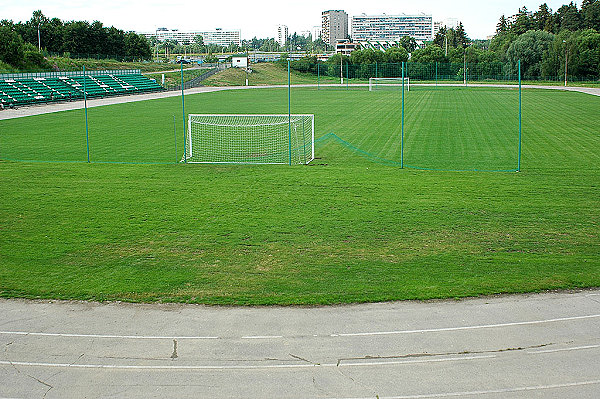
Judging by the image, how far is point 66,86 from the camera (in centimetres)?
6112

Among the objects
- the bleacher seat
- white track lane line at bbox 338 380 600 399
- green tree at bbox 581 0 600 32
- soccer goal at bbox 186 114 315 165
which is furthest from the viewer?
green tree at bbox 581 0 600 32

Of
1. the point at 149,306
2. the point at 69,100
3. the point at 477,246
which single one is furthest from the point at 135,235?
the point at 69,100

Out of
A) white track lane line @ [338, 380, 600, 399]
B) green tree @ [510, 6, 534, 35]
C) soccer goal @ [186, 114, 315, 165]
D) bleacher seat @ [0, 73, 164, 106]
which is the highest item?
green tree @ [510, 6, 534, 35]

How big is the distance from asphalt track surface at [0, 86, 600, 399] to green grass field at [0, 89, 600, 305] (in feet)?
2.12

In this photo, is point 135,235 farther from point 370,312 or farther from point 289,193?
point 370,312

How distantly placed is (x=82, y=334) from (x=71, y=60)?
248 ft

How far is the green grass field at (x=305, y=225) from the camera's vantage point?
11039mm

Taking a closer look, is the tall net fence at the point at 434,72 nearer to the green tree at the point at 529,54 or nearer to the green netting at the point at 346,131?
the green tree at the point at 529,54

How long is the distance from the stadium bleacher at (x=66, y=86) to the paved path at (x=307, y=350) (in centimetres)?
4040

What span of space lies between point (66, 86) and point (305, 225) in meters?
53.3

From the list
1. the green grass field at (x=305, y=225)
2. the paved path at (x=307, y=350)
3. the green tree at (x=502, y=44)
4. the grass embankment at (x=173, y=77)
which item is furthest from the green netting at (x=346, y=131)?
the green tree at (x=502, y=44)

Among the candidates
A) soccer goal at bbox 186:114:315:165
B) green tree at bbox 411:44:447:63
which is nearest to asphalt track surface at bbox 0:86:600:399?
soccer goal at bbox 186:114:315:165

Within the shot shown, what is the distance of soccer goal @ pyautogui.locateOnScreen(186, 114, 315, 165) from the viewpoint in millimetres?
23891

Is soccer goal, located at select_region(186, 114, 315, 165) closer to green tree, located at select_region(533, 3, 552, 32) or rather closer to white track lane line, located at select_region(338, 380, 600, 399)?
white track lane line, located at select_region(338, 380, 600, 399)
